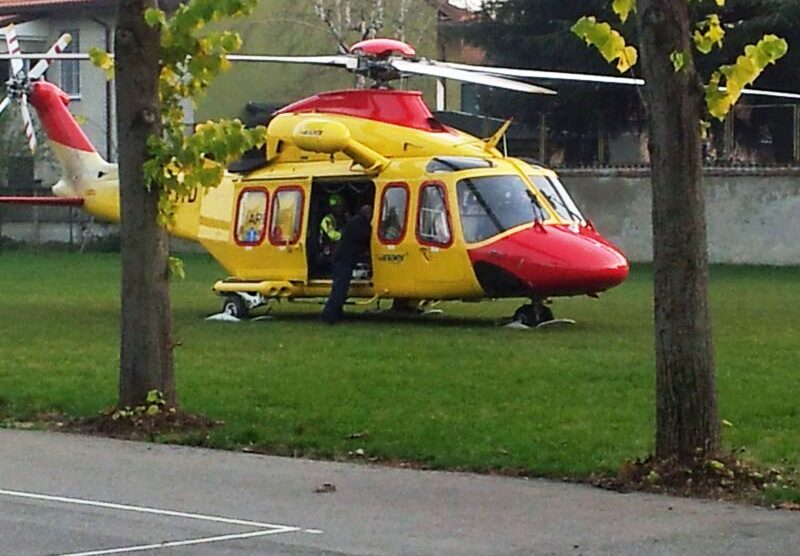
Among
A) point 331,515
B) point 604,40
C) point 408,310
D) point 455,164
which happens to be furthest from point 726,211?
point 331,515

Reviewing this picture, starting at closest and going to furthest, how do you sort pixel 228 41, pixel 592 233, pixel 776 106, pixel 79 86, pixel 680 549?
pixel 680 549, pixel 228 41, pixel 592 233, pixel 776 106, pixel 79 86

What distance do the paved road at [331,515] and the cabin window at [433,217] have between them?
35.4ft

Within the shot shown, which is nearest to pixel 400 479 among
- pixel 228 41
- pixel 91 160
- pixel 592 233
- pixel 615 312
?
pixel 228 41

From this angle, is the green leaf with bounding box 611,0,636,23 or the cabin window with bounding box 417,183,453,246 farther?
the cabin window with bounding box 417,183,453,246

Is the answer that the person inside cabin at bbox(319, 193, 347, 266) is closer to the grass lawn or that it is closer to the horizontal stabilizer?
the grass lawn

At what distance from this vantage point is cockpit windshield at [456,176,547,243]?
76.6 ft

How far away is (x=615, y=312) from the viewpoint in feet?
86.2

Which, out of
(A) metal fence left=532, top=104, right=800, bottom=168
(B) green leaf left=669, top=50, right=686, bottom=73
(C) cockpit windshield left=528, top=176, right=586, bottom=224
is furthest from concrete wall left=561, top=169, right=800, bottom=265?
(B) green leaf left=669, top=50, right=686, bottom=73

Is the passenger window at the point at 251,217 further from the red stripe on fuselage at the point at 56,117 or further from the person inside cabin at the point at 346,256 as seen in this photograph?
the red stripe on fuselage at the point at 56,117

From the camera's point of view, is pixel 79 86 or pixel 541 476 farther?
pixel 79 86

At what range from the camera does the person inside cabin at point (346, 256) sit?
24.3m

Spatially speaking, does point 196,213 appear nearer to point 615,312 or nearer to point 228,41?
point 615,312

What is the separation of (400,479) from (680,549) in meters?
3.08

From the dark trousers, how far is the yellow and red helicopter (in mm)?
412
